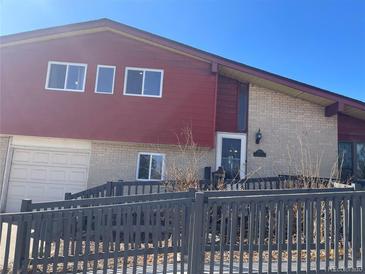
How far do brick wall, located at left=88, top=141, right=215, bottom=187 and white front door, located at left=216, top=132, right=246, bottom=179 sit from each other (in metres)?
Result: 0.74

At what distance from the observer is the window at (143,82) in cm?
1165

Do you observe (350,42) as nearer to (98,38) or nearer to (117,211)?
(98,38)

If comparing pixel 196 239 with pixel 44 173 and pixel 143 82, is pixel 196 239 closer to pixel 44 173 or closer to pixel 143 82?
pixel 143 82

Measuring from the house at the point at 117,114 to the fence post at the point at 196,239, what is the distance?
266 inches

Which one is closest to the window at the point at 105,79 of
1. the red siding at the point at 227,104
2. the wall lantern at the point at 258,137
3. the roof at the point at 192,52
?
the roof at the point at 192,52

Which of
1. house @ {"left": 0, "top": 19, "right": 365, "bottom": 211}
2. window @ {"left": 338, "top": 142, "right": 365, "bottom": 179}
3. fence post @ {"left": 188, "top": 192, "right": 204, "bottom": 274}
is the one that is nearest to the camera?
fence post @ {"left": 188, "top": 192, "right": 204, "bottom": 274}

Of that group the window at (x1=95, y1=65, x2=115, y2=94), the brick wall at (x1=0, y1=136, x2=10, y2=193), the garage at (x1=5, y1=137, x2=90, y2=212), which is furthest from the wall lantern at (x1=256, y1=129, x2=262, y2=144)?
the brick wall at (x1=0, y1=136, x2=10, y2=193)

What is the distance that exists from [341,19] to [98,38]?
352 inches

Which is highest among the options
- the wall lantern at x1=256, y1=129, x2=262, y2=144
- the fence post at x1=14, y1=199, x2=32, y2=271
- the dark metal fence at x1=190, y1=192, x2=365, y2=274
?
the wall lantern at x1=256, y1=129, x2=262, y2=144

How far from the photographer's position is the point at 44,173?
11.6m

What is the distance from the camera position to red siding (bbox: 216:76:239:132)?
489 inches

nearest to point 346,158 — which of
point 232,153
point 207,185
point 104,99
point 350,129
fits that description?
point 350,129

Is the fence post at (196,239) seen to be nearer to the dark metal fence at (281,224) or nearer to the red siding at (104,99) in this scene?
the dark metal fence at (281,224)

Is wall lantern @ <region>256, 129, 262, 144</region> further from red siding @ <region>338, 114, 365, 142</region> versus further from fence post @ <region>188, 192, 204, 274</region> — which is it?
fence post @ <region>188, 192, 204, 274</region>
